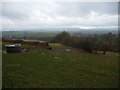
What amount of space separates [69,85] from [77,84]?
0.33 metres

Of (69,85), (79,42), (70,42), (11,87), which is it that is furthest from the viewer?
(70,42)

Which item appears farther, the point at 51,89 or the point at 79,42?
the point at 79,42

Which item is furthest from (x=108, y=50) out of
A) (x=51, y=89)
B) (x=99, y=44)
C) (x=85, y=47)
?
(x=51, y=89)

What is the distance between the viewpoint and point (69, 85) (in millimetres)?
4215

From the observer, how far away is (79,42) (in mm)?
25156

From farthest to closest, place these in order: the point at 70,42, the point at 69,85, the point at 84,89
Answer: the point at 70,42, the point at 69,85, the point at 84,89

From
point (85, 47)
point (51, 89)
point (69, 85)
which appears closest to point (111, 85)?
point (69, 85)

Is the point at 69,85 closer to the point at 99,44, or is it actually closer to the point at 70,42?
the point at 99,44

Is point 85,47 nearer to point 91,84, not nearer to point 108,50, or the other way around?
Result: point 108,50

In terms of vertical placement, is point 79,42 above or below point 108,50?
above

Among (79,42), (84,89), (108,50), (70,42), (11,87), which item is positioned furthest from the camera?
(70,42)

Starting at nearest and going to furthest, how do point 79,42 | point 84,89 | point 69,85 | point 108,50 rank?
point 84,89 < point 69,85 < point 108,50 < point 79,42

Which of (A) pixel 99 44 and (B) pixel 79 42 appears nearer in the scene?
(A) pixel 99 44

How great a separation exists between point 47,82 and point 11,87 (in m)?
1.25
